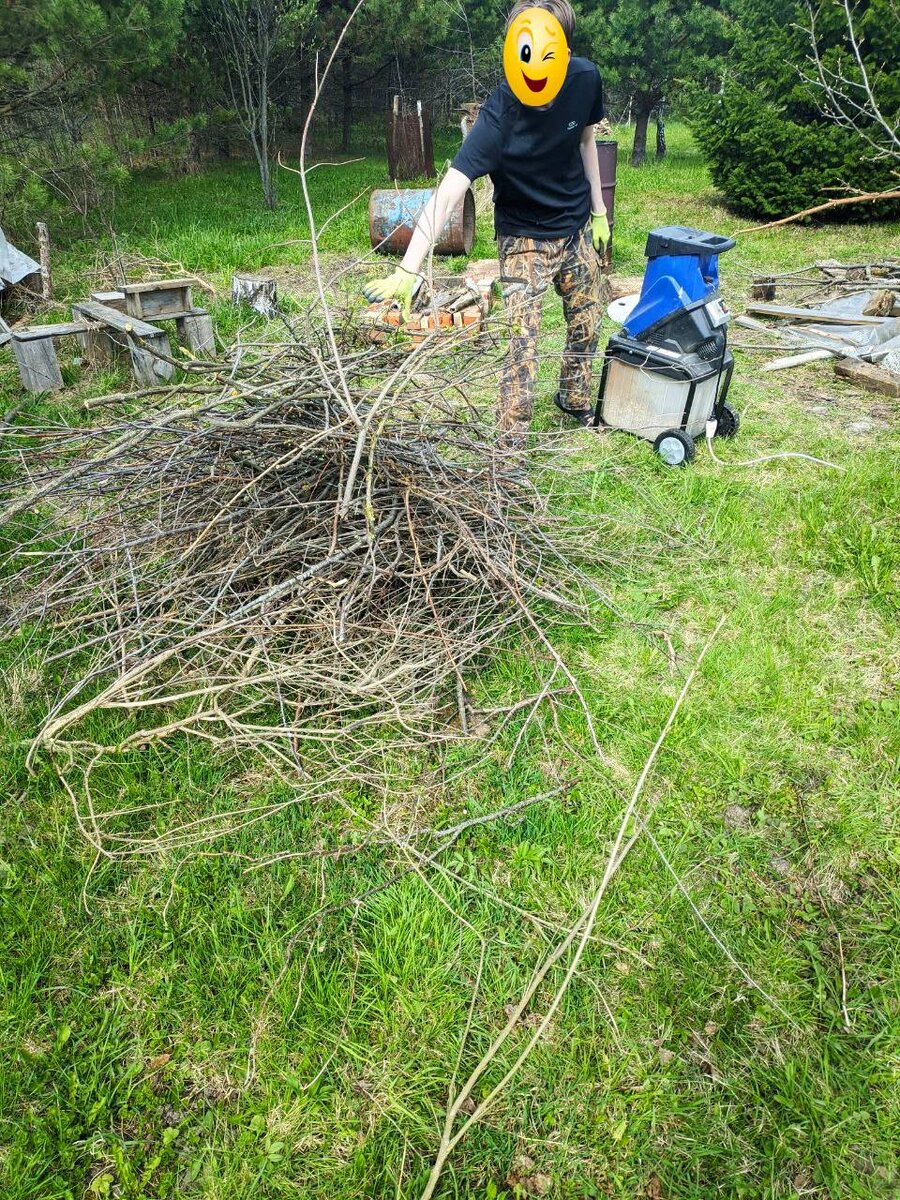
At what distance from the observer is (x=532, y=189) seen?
344cm

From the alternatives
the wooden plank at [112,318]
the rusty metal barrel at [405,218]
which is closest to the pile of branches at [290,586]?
the wooden plank at [112,318]

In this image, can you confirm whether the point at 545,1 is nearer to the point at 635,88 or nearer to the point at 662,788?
the point at 662,788

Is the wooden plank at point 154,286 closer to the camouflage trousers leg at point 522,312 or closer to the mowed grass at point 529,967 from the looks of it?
the camouflage trousers leg at point 522,312

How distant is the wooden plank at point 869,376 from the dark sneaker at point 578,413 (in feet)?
6.49

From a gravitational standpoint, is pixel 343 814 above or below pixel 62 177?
below

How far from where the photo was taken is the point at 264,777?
2.17m

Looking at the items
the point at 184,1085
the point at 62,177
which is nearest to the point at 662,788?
the point at 184,1085

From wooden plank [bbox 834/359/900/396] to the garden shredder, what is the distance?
59.1 inches

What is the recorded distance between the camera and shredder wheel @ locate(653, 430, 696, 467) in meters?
3.68

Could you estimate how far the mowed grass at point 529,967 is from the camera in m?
1.48

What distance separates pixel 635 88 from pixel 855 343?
33.2 ft

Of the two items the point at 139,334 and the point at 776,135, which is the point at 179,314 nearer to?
the point at 139,334

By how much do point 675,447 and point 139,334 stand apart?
3253 millimetres

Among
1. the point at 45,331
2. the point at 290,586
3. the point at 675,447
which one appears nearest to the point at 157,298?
the point at 45,331
